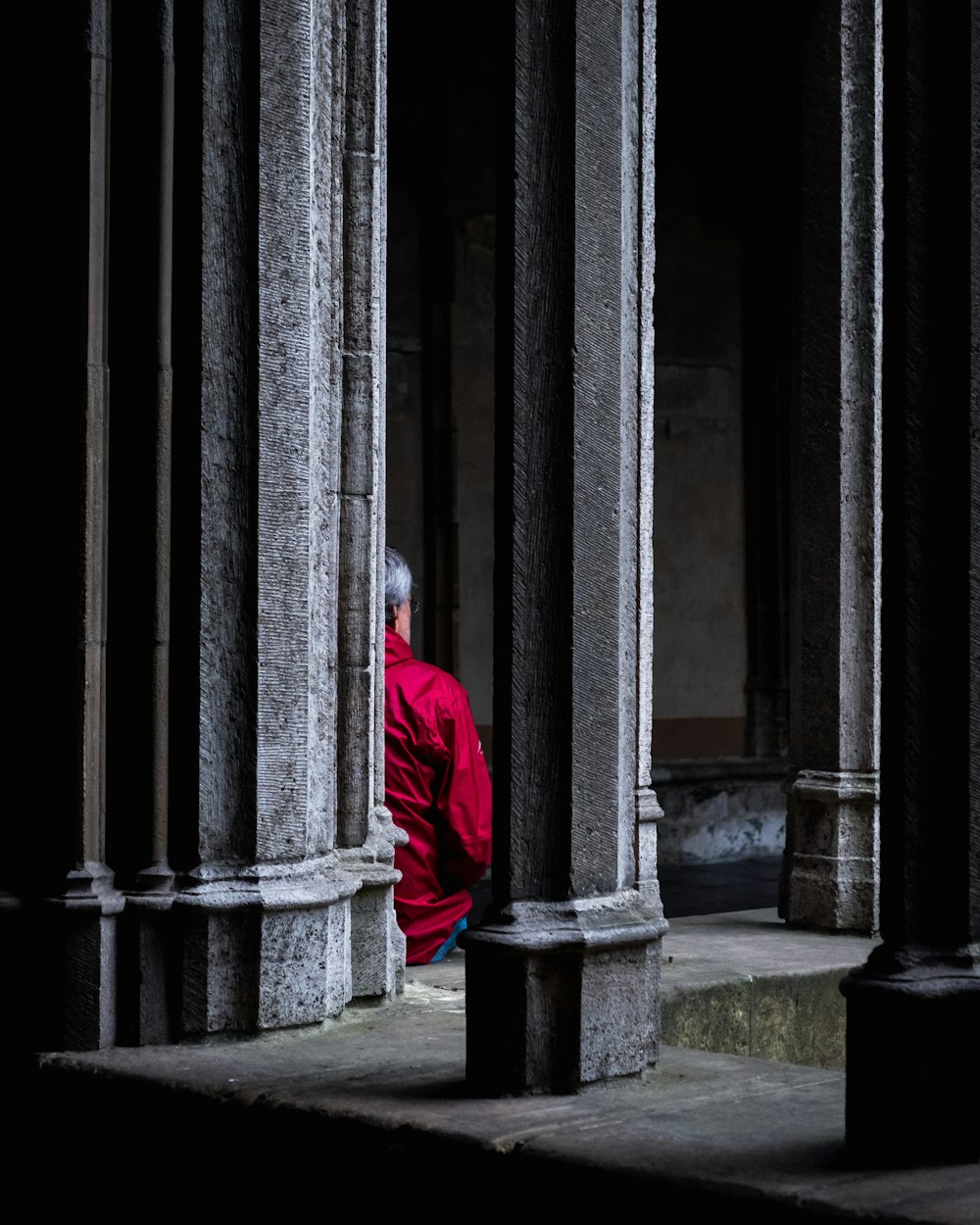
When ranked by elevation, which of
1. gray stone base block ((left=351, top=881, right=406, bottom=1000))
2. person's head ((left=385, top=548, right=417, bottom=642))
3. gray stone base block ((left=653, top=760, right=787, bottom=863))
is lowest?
gray stone base block ((left=653, top=760, right=787, bottom=863))

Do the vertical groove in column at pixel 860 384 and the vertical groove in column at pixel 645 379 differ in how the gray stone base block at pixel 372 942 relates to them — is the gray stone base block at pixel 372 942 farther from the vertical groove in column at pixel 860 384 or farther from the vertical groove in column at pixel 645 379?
the vertical groove in column at pixel 860 384

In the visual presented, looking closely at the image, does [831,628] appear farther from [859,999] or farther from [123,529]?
[859,999]

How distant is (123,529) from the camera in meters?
3.36

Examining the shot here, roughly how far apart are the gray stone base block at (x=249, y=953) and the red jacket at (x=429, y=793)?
1147 mm

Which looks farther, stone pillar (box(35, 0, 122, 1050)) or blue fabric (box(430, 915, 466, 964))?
blue fabric (box(430, 915, 466, 964))

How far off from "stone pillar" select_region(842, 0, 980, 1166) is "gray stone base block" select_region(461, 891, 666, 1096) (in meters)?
0.50

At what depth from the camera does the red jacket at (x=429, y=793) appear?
4535 millimetres

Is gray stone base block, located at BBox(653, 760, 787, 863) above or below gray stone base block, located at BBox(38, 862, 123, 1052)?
below

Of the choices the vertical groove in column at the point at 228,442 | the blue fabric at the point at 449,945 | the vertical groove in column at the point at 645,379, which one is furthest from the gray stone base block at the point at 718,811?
the vertical groove in column at the point at 228,442

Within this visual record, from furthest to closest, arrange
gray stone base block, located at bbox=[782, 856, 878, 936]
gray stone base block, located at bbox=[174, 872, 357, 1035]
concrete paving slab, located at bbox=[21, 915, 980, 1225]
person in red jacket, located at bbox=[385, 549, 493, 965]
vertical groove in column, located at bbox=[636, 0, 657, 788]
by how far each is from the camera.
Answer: gray stone base block, located at bbox=[782, 856, 878, 936]
person in red jacket, located at bbox=[385, 549, 493, 965]
vertical groove in column, located at bbox=[636, 0, 657, 788]
gray stone base block, located at bbox=[174, 872, 357, 1035]
concrete paving slab, located at bbox=[21, 915, 980, 1225]

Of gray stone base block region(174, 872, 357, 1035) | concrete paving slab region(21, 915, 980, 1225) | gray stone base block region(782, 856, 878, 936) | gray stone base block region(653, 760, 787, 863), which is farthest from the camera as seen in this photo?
gray stone base block region(653, 760, 787, 863)

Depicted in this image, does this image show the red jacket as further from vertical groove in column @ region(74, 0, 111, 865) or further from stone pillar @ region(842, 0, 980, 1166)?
stone pillar @ region(842, 0, 980, 1166)

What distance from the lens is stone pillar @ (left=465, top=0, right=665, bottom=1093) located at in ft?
9.05

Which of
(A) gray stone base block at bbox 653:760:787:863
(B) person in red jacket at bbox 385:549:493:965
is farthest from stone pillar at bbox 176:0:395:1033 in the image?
(A) gray stone base block at bbox 653:760:787:863
